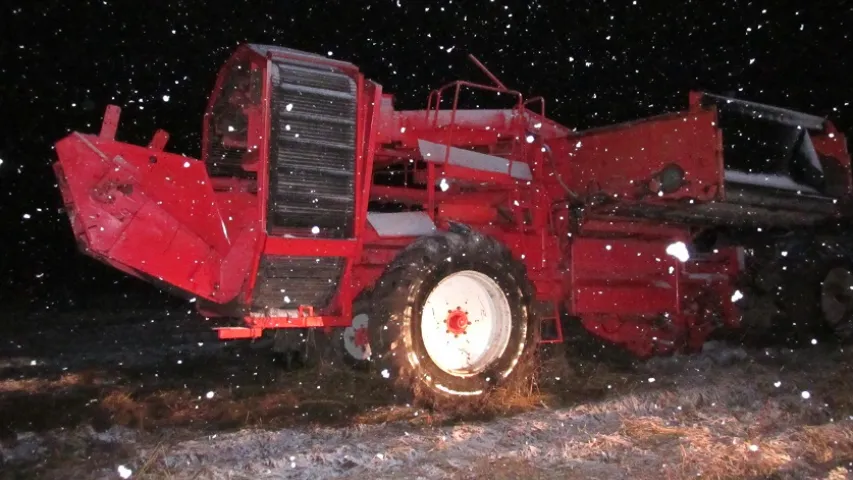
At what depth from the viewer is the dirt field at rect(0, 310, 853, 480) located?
12.6ft

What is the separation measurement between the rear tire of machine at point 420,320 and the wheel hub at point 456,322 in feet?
1.17

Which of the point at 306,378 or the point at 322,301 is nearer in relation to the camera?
the point at 322,301

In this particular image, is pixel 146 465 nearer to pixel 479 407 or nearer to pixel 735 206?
pixel 479 407

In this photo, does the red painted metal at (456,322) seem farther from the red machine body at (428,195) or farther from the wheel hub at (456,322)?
the red machine body at (428,195)

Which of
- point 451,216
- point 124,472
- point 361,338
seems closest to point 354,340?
point 361,338

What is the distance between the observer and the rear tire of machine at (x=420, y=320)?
5016 millimetres

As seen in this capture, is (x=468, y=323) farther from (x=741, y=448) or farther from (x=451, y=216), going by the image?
(x=741, y=448)

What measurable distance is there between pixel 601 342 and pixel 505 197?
2.75 meters

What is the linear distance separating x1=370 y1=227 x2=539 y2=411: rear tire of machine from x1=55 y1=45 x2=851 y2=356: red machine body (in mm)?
305

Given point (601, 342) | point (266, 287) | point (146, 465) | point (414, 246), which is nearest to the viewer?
point (146, 465)

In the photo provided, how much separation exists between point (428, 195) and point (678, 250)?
10.5 feet

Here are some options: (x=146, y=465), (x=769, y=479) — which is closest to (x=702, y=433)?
(x=769, y=479)

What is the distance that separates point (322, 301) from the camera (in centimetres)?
524

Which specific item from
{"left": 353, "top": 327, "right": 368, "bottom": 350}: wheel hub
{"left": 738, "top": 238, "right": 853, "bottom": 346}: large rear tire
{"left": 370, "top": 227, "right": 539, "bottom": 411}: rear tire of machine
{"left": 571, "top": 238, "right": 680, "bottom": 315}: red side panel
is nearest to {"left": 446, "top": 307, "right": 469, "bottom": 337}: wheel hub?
{"left": 370, "top": 227, "right": 539, "bottom": 411}: rear tire of machine
